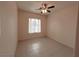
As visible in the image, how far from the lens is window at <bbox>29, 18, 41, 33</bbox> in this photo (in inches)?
262

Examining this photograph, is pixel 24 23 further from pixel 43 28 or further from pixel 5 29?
pixel 5 29

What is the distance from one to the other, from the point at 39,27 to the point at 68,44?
11.2ft

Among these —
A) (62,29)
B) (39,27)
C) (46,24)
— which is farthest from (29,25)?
(62,29)

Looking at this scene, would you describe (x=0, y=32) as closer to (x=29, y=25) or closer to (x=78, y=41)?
(x=78, y=41)

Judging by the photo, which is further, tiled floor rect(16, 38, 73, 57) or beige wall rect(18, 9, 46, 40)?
beige wall rect(18, 9, 46, 40)

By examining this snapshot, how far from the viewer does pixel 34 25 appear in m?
6.95

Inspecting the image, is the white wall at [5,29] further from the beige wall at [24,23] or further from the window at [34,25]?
the window at [34,25]

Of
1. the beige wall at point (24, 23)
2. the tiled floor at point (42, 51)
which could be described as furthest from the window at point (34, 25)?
the tiled floor at point (42, 51)

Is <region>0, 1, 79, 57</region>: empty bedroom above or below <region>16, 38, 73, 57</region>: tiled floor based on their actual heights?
above

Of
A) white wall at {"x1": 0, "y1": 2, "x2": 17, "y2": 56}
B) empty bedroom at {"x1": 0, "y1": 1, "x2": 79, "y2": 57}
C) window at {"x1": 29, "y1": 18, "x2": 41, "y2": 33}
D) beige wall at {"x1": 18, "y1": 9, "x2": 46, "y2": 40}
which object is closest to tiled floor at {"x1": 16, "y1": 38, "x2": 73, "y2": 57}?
empty bedroom at {"x1": 0, "y1": 1, "x2": 79, "y2": 57}

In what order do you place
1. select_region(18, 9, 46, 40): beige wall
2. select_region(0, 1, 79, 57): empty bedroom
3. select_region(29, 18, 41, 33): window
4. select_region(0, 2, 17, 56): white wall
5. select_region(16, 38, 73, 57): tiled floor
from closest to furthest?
select_region(0, 2, 17, 56): white wall
select_region(16, 38, 73, 57): tiled floor
select_region(0, 1, 79, 57): empty bedroom
select_region(18, 9, 46, 40): beige wall
select_region(29, 18, 41, 33): window

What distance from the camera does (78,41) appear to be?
2.13m

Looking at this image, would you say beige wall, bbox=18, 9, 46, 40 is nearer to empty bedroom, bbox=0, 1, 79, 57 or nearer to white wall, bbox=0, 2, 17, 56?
empty bedroom, bbox=0, 1, 79, 57

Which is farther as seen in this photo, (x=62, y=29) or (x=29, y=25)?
(x=29, y=25)
